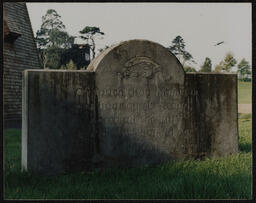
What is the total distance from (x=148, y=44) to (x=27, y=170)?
263cm

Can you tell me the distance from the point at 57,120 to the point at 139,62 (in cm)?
155

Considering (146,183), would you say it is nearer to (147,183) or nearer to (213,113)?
(147,183)

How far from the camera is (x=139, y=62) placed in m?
4.16

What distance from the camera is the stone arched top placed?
4.03 metres

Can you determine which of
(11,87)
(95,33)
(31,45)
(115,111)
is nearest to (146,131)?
(115,111)

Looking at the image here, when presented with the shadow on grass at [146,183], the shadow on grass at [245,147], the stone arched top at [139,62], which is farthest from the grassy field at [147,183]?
the stone arched top at [139,62]

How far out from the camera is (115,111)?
4055 millimetres

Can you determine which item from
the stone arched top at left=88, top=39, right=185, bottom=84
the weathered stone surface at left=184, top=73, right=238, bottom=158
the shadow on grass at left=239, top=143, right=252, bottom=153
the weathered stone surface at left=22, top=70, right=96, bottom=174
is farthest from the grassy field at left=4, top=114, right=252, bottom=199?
the stone arched top at left=88, top=39, right=185, bottom=84

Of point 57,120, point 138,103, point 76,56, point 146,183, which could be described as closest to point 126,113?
point 138,103

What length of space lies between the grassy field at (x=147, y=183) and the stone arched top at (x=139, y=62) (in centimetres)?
146

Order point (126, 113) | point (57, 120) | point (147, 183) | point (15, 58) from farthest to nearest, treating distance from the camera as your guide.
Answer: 1. point (15, 58)
2. point (126, 113)
3. point (57, 120)
4. point (147, 183)

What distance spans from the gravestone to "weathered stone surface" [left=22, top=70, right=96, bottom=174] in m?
0.01

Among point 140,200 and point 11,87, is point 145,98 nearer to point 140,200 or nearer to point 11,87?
point 140,200

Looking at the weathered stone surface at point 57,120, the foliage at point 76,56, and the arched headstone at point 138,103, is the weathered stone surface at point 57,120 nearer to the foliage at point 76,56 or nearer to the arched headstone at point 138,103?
the arched headstone at point 138,103
